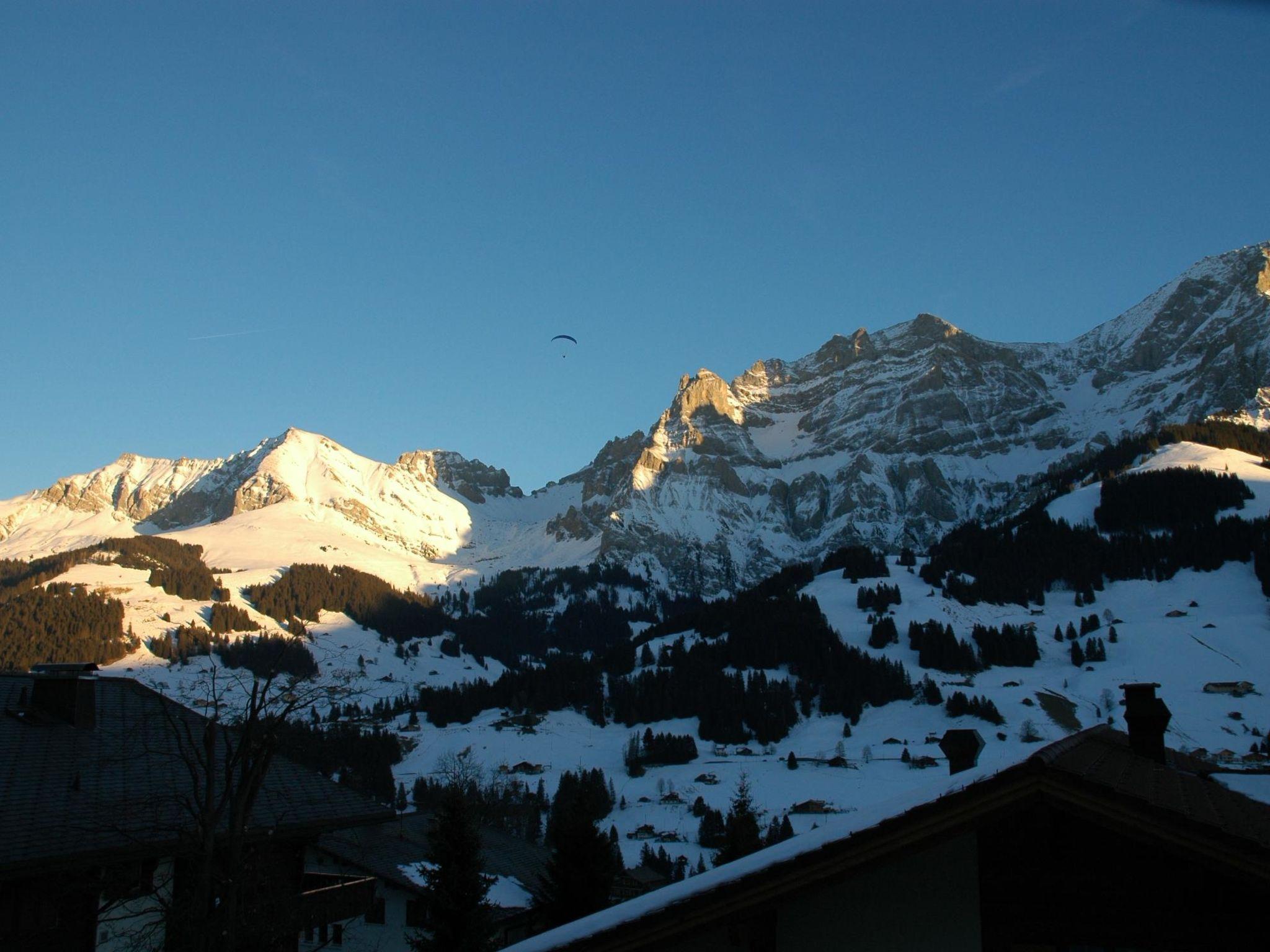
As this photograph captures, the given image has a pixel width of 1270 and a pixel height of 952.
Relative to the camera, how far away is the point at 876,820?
796 centimetres

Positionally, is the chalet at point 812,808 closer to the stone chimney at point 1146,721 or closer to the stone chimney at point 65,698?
the stone chimney at point 65,698

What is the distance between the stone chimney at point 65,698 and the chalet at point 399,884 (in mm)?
7871

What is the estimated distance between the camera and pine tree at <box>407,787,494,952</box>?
27.9 metres

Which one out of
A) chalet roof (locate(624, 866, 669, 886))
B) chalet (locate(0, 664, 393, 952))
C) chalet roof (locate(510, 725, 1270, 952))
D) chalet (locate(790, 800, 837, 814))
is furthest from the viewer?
chalet (locate(790, 800, 837, 814))

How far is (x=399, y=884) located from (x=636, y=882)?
113 feet

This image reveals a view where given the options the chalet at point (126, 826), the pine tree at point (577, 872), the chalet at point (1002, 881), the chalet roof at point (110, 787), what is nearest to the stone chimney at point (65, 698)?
the chalet at point (126, 826)

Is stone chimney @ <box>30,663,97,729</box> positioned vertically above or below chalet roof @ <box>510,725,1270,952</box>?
above

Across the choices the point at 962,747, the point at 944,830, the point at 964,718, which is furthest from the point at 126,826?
the point at 964,718

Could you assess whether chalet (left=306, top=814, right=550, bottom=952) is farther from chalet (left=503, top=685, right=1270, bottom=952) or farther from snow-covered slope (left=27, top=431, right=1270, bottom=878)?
snow-covered slope (left=27, top=431, right=1270, bottom=878)

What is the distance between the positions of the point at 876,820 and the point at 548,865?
30.3 meters

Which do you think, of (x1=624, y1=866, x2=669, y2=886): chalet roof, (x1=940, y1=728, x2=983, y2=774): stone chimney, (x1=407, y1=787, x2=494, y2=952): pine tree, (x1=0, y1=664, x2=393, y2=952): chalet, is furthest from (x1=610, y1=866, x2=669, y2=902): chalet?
(x1=940, y1=728, x2=983, y2=774): stone chimney

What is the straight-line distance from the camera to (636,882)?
69375mm

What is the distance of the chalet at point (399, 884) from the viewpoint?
32.8 metres

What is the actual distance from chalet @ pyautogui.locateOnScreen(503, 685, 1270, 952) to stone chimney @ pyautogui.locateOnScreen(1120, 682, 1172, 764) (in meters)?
3.54
